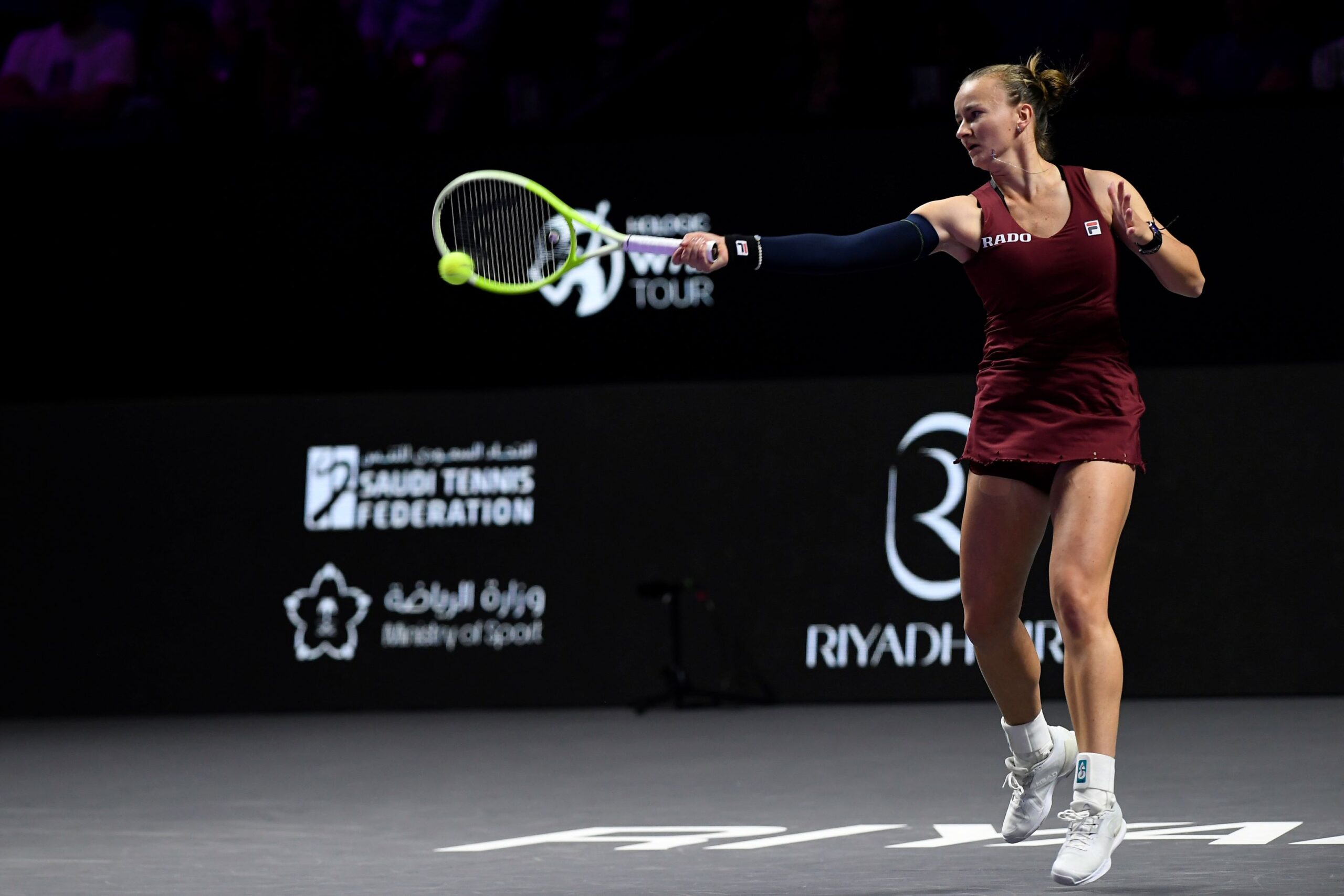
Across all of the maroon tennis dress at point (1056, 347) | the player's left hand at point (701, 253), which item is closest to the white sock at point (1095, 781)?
the maroon tennis dress at point (1056, 347)

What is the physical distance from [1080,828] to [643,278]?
17.7ft

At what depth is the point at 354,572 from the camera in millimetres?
9062

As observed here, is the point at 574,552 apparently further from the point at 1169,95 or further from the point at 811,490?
the point at 1169,95

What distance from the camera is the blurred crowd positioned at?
8.61 meters

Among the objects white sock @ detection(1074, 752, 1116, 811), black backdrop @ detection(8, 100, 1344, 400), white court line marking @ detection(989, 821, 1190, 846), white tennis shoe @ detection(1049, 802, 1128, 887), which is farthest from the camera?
black backdrop @ detection(8, 100, 1344, 400)

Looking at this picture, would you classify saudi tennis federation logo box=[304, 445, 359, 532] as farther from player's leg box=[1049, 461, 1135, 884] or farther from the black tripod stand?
player's leg box=[1049, 461, 1135, 884]

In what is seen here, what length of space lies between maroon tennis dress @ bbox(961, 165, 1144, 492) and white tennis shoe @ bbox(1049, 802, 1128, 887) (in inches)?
26.6

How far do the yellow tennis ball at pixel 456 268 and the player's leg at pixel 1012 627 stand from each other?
1.14m

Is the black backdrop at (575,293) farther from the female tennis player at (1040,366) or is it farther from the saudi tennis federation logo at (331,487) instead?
the female tennis player at (1040,366)

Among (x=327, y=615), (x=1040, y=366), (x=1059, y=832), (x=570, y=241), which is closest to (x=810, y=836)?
(x=1059, y=832)

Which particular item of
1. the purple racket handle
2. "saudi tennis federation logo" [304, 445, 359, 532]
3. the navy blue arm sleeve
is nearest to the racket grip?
the purple racket handle

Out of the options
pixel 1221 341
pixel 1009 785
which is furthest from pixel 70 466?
pixel 1009 785

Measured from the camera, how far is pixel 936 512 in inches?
337

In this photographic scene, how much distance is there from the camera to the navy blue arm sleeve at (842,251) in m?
3.69
